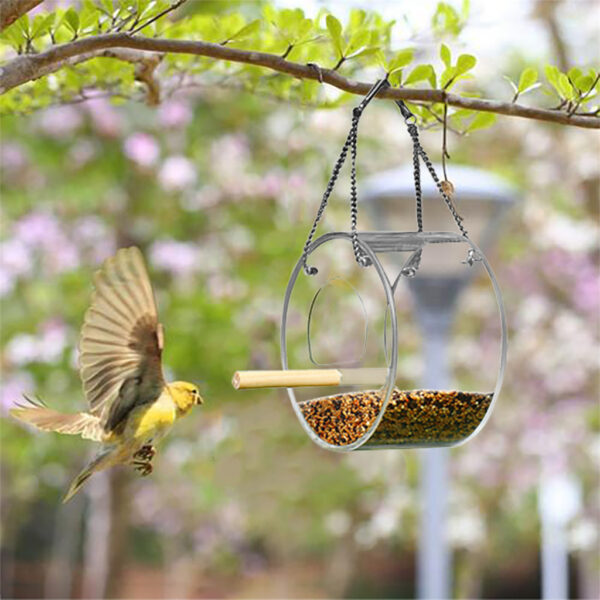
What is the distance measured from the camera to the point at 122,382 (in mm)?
1279

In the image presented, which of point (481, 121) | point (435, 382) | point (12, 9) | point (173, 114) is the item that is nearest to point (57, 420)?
point (12, 9)

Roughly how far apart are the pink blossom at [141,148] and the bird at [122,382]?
9.49 ft

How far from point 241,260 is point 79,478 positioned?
3.44 meters

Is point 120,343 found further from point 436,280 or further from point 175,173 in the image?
point 175,173

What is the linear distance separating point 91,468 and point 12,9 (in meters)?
0.51

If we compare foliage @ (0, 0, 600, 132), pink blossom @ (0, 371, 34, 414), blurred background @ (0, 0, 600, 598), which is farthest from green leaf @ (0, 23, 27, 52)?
pink blossom @ (0, 371, 34, 414)

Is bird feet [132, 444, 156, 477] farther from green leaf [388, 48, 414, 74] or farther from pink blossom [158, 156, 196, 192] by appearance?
pink blossom [158, 156, 196, 192]

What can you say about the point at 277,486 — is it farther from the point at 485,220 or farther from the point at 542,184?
the point at 485,220

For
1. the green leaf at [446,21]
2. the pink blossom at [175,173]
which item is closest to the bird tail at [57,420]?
the green leaf at [446,21]

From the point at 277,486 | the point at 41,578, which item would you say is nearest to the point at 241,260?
the point at 277,486

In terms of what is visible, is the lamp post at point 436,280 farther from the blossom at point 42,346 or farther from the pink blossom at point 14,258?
the pink blossom at point 14,258

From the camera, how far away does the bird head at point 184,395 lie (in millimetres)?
1307

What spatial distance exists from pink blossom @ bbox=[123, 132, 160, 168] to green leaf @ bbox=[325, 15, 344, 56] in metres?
2.89

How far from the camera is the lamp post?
330cm
